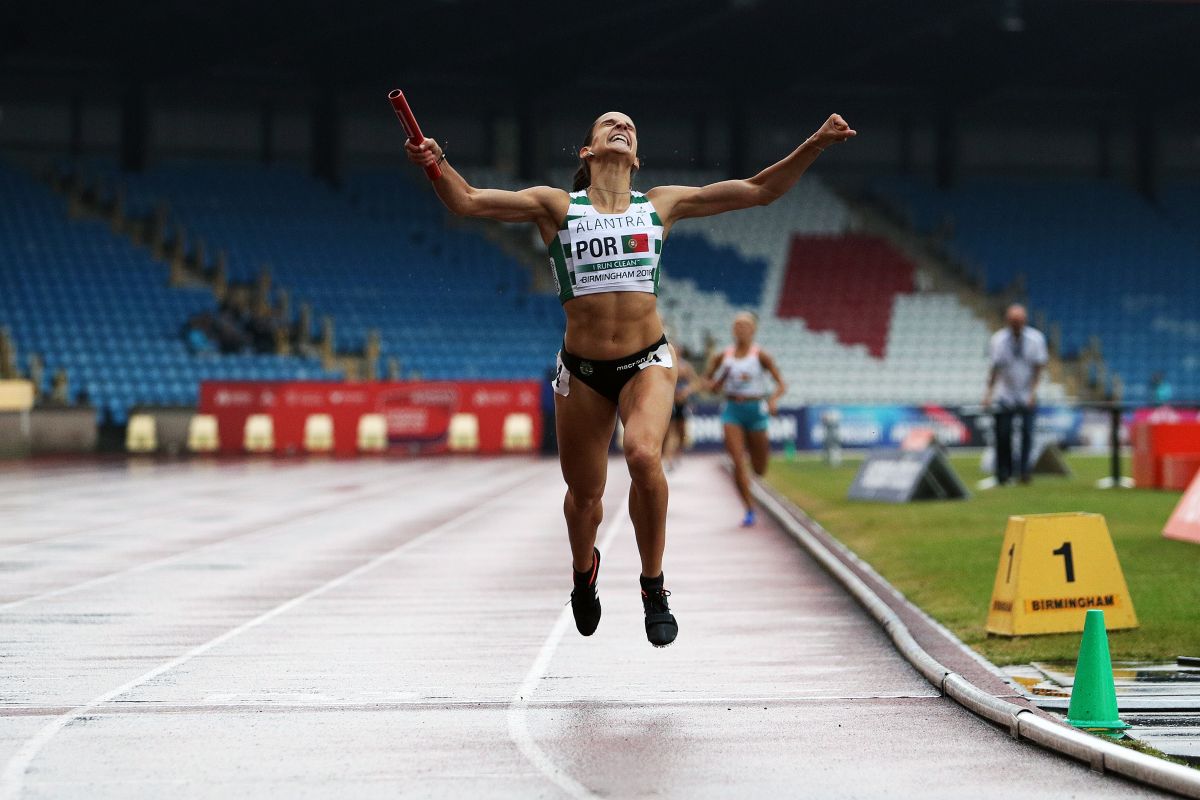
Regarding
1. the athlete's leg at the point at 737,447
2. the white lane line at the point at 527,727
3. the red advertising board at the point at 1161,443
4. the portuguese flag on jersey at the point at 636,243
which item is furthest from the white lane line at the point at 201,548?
the red advertising board at the point at 1161,443

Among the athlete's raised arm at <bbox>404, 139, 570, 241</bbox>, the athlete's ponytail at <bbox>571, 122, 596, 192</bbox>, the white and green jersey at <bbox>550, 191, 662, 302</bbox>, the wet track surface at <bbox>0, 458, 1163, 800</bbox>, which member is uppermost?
the athlete's ponytail at <bbox>571, 122, 596, 192</bbox>

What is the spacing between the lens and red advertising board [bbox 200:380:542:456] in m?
36.9

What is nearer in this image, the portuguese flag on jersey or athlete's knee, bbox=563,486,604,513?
the portuguese flag on jersey

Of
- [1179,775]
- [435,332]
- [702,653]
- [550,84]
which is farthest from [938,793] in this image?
[550,84]

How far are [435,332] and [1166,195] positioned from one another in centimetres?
2704

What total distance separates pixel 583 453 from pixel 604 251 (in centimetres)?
99

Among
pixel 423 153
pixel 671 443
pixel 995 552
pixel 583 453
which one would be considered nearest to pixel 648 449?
pixel 583 453

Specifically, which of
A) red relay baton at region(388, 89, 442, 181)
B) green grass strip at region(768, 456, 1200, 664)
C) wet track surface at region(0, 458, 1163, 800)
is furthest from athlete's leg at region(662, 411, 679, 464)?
red relay baton at region(388, 89, 442, 181)

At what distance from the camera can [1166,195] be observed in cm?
5294

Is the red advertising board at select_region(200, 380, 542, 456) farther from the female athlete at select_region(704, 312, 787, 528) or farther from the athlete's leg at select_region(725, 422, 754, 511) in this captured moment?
the female athlete at select_region(704, 312, 787, 528)

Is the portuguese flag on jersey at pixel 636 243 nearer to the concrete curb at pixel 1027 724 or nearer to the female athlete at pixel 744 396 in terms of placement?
the concrete curb at pixel 1027 724

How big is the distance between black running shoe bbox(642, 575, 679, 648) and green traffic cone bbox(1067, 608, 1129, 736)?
1.81 meters

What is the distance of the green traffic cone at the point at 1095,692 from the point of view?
5906 millimetres

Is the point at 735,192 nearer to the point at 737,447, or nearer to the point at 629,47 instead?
the point at 737,447
